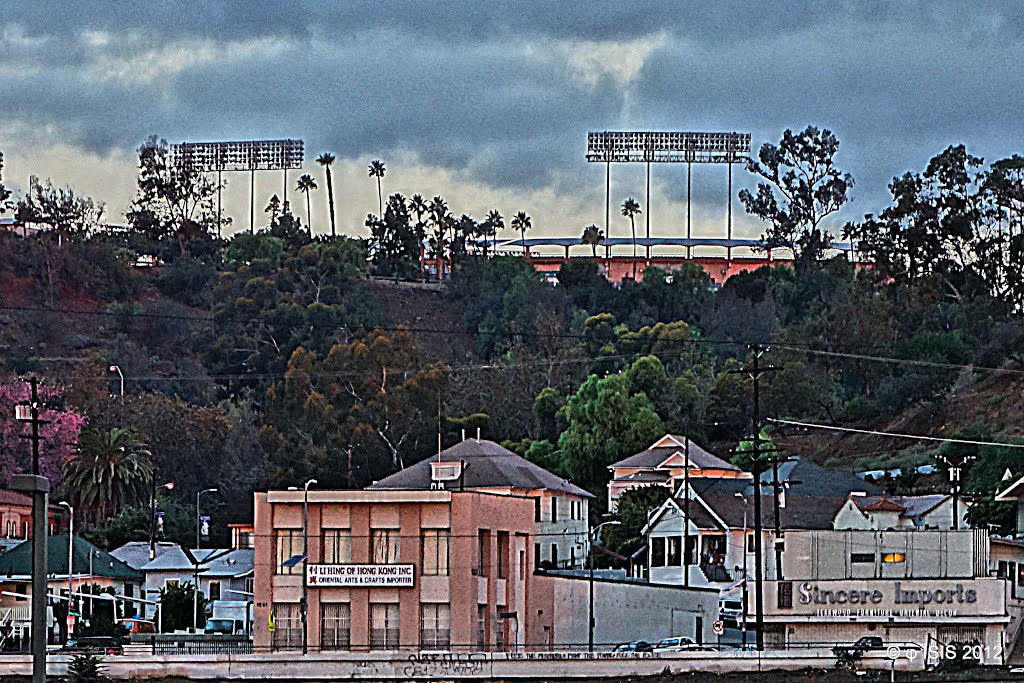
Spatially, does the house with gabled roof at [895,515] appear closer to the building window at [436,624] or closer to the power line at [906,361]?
the building window at [436,624]

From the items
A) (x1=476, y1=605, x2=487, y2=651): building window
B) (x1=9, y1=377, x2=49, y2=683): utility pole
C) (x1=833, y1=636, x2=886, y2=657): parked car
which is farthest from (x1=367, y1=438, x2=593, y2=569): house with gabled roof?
(x1=9, y1=377, x2=49, y2=683): utility pole

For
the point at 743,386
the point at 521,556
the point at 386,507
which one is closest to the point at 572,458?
the point at 743,386

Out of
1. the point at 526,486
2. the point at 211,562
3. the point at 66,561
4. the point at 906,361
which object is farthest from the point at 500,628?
the point at 906,361

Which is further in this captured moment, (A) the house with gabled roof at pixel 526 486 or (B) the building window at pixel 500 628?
(A) the house with gabled roof at pixel 526 486

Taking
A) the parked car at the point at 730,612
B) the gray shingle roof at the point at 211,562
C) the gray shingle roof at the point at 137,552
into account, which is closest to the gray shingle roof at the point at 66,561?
the gray shingle roof at the point at 211,562

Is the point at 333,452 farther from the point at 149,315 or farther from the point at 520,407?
the point at 149,315

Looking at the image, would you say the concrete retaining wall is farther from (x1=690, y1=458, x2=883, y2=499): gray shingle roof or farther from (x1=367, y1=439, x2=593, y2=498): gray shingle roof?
(x1=690, y1=458, x2=883, y2=499): gray shingle roof

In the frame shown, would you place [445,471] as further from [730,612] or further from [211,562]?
[730,612]
